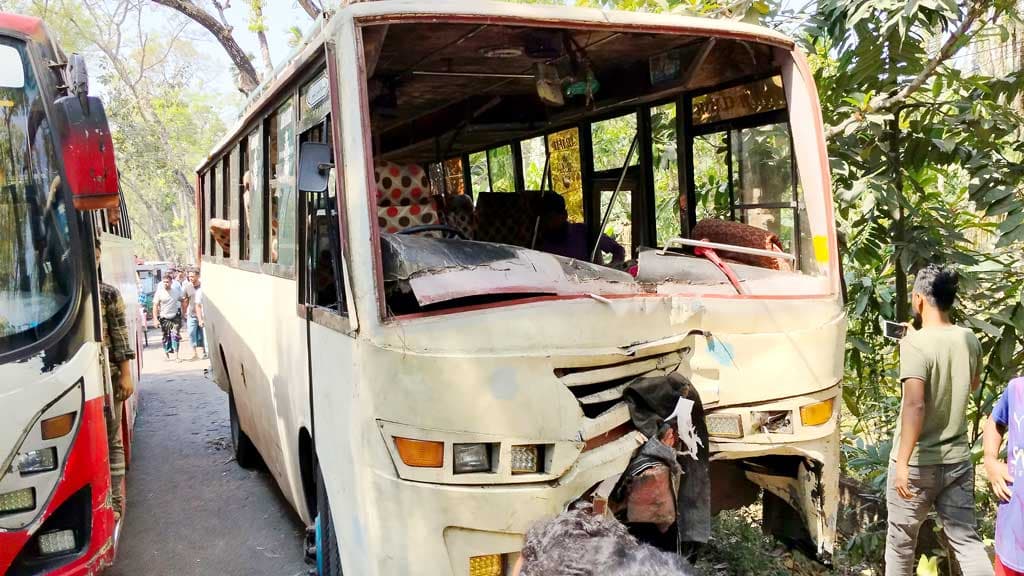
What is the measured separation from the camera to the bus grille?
10.2 ft

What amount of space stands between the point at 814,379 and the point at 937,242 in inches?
94.8

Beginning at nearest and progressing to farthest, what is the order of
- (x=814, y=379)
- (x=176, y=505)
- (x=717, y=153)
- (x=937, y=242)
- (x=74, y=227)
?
(x=814, y=379)
(x=74, y=227)
(x=717, y=153)
(x=937, y=242)
(x=176, y=505)

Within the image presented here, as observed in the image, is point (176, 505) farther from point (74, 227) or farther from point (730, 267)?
point (730, 267)

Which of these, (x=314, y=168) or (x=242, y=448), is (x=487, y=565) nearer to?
(x=314, y=168)

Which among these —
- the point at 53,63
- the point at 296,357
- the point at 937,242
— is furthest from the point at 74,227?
the point at 937,242

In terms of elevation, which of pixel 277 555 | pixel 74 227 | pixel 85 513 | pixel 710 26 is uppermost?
pixel 710 26

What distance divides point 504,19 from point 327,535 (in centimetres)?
250

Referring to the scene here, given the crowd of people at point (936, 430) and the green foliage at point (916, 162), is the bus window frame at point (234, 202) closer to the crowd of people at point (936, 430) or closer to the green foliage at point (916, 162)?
the green foliage at point (916, 162)

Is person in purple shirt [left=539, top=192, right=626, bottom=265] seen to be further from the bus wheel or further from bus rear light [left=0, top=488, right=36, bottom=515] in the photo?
bus rear light [left=0, top=488, right=36, bottom=515]

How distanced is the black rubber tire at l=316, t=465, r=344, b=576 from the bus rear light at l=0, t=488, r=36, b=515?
4.20ft

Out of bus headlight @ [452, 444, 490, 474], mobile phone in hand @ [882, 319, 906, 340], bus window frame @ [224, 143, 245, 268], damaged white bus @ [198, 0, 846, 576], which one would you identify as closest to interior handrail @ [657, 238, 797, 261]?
damaged white bus @ [198, 0, 846, 576]

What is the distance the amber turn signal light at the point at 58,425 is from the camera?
3.91 metres

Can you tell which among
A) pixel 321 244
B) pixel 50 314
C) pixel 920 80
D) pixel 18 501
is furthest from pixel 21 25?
pixel 920 80

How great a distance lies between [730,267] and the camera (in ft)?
13.6
